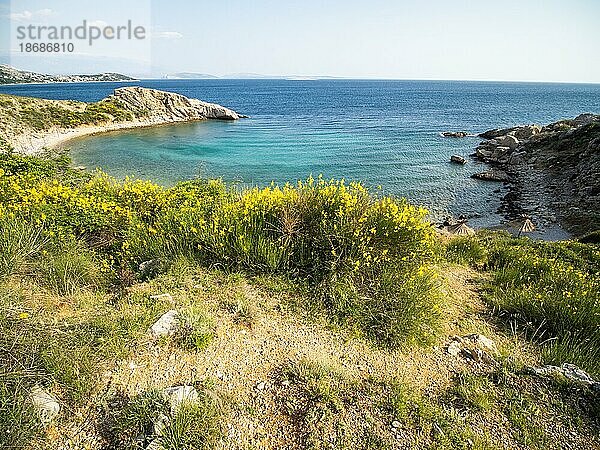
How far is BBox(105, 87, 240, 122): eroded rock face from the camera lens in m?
52.2

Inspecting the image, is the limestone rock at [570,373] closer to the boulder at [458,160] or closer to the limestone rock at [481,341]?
the limestone rock at [481,341]

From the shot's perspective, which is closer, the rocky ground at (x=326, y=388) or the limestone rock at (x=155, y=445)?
the limestone rock at (x=155, y=445)

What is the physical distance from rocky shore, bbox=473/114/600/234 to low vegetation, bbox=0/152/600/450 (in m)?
13.9

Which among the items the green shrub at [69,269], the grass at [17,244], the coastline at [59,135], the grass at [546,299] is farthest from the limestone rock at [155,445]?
the coastline at [59,135]

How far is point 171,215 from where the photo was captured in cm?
697

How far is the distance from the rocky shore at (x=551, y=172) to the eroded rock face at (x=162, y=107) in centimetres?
4204

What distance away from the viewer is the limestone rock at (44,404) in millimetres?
3252

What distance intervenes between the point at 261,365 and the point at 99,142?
39.3m

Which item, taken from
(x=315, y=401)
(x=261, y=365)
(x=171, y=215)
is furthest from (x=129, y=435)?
(x=171, y=215)

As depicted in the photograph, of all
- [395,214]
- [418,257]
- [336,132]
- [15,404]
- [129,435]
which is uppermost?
[336,132]

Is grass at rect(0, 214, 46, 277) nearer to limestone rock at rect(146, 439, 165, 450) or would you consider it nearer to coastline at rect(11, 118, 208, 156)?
limestone rock at rect(146, 439, 165, 450)

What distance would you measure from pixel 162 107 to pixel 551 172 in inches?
2062

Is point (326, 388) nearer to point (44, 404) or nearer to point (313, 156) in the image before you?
point (44, 404)

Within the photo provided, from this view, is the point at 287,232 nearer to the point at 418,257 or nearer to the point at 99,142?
the point at 418,257
